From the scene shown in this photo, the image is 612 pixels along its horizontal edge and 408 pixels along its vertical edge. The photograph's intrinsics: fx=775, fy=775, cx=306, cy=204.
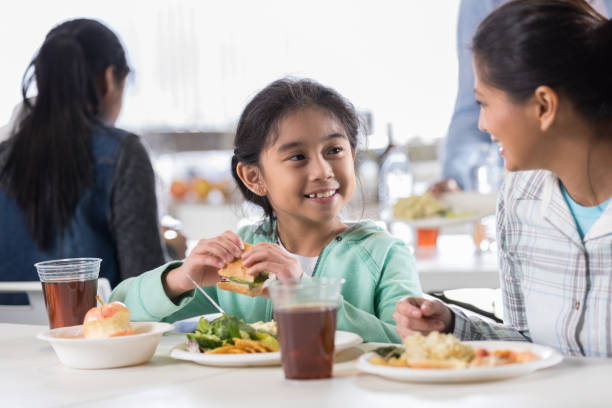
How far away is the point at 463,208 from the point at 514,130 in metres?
1.60

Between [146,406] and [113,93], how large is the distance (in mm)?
1924

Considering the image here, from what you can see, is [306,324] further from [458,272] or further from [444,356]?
[458,272]

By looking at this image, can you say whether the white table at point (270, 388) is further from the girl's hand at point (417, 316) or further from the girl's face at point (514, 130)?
the girl's face at point (514, 130)

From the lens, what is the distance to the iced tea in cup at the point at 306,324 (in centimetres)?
101

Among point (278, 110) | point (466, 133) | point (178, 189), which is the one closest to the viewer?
point (278, 110)

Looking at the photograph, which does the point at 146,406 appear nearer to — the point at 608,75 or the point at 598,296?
the point at 598,296

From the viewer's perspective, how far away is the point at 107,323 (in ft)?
4.07

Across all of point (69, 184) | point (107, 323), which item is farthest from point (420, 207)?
point (107, 323)

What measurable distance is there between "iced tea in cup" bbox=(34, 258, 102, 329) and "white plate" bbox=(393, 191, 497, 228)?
1659 millimetres

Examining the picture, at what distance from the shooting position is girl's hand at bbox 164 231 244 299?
4.94 ft

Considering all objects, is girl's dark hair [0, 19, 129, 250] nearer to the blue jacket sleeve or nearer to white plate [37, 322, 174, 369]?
white plate [37, 322, 174, 369]

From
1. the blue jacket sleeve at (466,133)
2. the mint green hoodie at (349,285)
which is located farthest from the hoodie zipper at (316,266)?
the blue jacket sleeve at (466,133)

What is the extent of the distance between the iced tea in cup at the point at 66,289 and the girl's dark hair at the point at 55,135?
108 cm

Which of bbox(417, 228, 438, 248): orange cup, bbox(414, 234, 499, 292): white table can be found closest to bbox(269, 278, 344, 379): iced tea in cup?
bbox(414, 234, 499, 292): white table
